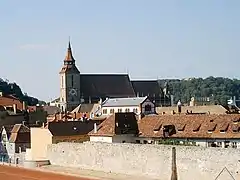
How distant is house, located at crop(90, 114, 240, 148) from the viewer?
138 feet

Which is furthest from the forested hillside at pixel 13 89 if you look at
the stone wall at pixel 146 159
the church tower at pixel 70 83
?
the stone wall at pixel 146 159

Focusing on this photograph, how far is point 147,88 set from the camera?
131250 mm

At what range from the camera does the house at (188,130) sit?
42000mm

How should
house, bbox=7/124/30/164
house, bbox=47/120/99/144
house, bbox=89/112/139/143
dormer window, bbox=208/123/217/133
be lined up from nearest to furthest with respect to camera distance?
dormer window, bbox=208/123/217/133 < house, bbox=89/112/139/143 < house, bbox=47/120/99/144 < house, bbox=7/124/30/164

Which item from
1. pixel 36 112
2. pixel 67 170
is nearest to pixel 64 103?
pixel 36 112

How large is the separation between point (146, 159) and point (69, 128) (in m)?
18.3

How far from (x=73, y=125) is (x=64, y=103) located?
70.6 metres

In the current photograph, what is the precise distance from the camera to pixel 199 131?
43.9m

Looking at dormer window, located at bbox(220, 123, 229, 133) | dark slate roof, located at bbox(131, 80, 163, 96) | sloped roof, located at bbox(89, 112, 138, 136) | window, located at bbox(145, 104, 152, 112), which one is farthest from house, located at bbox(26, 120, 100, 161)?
dark slate roof, located at bbox(131, 80, 163, 96)

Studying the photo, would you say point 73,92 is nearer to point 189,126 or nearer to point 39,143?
point 39,143

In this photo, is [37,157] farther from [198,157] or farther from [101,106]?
[101,106]

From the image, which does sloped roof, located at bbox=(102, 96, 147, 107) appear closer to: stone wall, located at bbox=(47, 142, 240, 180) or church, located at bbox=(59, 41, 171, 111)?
church, located at bbox=(59, 41, 171, 111)

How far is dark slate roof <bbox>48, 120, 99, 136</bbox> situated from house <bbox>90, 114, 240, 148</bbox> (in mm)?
5679

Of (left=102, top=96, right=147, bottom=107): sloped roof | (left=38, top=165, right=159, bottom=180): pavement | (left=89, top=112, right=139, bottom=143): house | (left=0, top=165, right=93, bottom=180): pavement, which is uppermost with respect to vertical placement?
(left=102, top=96, right=147, bottom=107): sloped roof
